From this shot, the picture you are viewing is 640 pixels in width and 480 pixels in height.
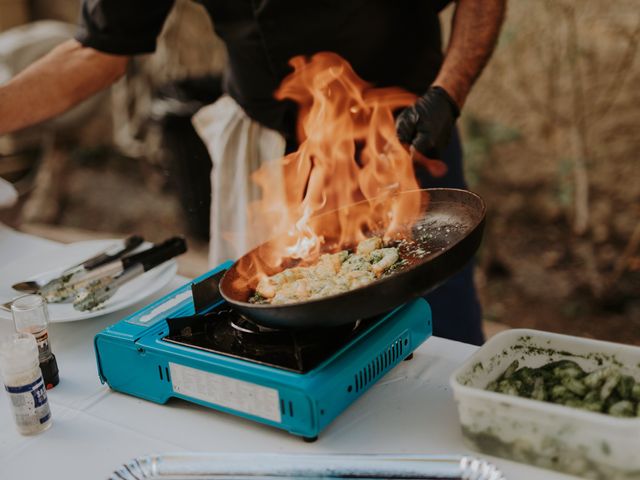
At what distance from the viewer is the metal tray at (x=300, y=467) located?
1.12m

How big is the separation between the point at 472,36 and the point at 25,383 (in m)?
1.51

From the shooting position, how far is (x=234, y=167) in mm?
2668

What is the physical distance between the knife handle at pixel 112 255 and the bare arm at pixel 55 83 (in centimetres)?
53

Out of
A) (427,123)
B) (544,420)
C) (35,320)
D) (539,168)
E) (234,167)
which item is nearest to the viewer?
(544,420)

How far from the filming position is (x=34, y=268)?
6.82 feet

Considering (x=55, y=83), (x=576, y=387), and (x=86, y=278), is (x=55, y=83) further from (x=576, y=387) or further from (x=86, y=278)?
(x=576, y=387)

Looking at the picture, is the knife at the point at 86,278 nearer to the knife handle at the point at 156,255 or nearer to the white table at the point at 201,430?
the knife handle at the point at 156,255

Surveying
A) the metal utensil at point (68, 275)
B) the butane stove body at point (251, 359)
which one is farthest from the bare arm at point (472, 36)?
the metal utensil at point (68, 275)

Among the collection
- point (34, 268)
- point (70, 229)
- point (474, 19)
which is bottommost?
point (70, 229)

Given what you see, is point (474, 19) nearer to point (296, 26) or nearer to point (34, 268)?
point (296, 26)

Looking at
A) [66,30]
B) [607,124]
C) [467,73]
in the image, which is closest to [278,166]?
[467,73]

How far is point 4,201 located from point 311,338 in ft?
5.22

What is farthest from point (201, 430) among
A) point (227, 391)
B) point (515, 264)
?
point (515, 264)

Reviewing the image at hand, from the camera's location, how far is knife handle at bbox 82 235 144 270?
1858mm
